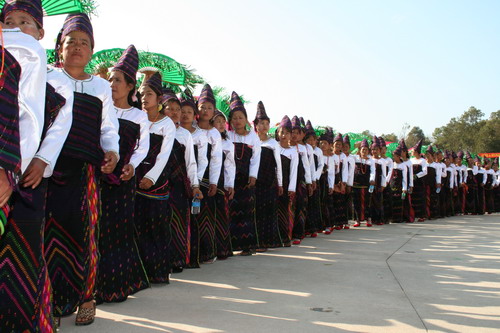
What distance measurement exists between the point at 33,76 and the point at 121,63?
A: 1999mm

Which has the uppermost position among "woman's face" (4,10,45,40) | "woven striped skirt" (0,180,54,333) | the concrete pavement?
"woman's face" (4,10,45,40)

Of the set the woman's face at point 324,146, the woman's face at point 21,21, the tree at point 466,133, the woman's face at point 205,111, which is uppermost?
the tree at point 466,133

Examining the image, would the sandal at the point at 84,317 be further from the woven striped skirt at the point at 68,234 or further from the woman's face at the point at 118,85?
the woman's face at the point at 118,85

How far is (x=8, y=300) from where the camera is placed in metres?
2.52

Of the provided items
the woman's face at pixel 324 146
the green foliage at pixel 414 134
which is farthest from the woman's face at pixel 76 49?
the green foliage at pixel 414 134

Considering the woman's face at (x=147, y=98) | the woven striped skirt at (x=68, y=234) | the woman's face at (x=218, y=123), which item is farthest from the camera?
the woman's face at (x=218, y=123)

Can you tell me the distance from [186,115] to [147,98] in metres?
0.98

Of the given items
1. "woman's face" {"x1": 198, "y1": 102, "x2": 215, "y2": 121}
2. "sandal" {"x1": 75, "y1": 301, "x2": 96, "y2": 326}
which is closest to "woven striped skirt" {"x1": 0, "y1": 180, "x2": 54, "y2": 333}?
"sandal" {"x1": 75, "y1": 301, "x2": 96, "y2": 326}

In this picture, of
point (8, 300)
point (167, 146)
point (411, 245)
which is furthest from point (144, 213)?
point (411, 245)

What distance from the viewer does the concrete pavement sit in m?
3.81

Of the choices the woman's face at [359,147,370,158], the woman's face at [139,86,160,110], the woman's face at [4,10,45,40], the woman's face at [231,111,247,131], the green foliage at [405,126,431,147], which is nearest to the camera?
the woman's face at [4,10,45,40]

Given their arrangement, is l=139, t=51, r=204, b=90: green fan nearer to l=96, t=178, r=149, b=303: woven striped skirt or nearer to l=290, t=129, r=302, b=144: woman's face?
l=96, t=178, r=149, b=303: woven striped skirt

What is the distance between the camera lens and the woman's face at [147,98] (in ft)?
16.4

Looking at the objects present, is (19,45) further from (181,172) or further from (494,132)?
(494,132)
